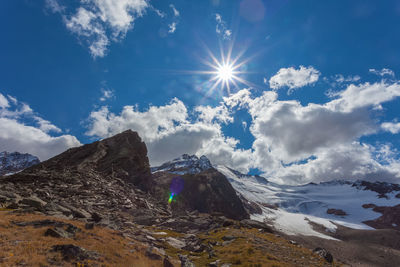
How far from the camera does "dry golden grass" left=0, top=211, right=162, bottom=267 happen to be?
41.9 feet

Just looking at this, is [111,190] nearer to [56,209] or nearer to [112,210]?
[112,210]

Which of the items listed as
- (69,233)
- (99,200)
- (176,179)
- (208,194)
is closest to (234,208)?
(208,194)

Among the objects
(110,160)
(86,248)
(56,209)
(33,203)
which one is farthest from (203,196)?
(86,248)

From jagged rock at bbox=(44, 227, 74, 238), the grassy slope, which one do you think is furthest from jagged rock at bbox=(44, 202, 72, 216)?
jagged rock at bbox=(44, 227, 74, 238)

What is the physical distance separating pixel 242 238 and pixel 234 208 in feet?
523

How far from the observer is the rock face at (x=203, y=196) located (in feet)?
549

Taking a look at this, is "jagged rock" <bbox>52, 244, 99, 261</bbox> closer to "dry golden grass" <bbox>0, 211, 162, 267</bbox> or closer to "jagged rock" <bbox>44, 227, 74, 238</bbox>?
"dry golden grass" <bbox>0, 211, 162, 267</bbox>

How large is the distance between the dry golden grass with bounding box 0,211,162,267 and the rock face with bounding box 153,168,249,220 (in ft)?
458

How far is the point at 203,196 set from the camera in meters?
181

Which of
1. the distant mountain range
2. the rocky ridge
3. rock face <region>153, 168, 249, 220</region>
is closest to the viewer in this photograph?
the rocky ridge

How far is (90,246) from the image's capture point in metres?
17.3

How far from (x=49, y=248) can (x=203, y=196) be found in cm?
17359

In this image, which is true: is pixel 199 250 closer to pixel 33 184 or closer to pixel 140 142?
pixel 33 184

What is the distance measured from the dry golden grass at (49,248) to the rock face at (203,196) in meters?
140
